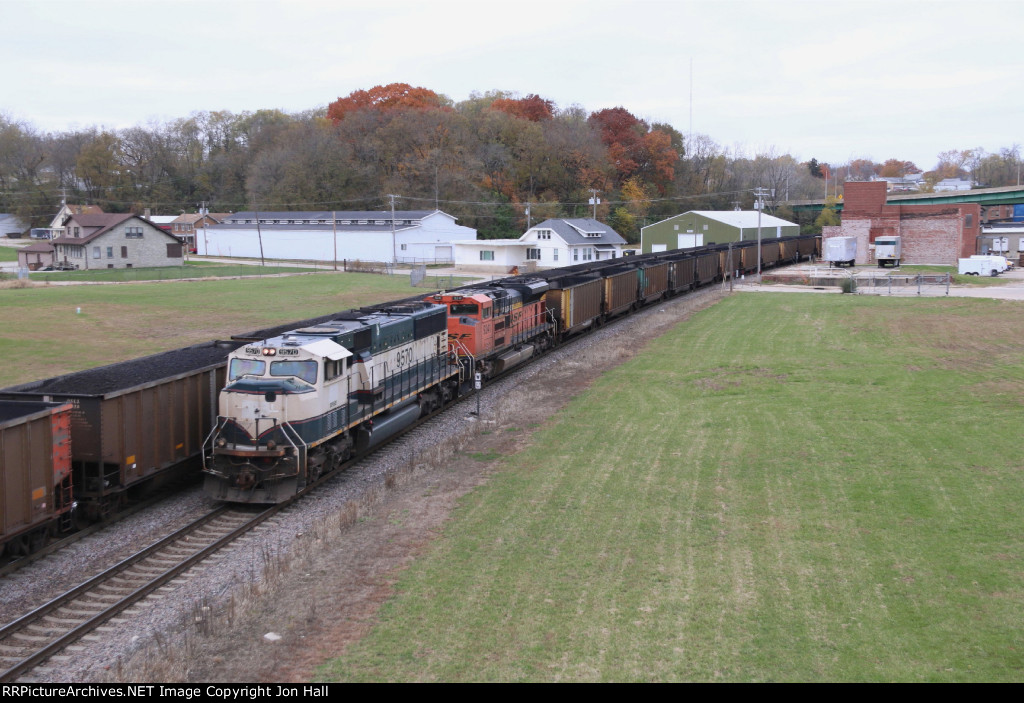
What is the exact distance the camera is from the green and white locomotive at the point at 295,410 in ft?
57.0

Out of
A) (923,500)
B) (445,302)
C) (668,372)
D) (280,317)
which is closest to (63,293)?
(280,317)

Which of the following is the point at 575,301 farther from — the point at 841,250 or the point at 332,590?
the point at 841,250

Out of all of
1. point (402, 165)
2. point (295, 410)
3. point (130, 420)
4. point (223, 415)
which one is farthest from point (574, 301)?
point (402, 165)

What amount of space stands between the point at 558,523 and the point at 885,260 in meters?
70.6

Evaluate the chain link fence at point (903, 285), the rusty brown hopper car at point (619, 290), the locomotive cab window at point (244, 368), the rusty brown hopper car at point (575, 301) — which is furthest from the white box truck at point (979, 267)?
the locomotive cab window at point (244, 368)

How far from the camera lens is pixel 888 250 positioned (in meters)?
75.8

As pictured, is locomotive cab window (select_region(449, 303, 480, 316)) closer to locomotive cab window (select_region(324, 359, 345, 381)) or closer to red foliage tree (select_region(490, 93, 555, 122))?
locomotive cab window (select_region(324, 359, 345, 381))

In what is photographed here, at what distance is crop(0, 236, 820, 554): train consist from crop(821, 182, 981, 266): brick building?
66992mm

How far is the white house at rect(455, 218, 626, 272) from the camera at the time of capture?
282 feet

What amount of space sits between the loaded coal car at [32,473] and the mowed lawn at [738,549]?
22.4 feet

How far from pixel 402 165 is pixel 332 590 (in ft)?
360

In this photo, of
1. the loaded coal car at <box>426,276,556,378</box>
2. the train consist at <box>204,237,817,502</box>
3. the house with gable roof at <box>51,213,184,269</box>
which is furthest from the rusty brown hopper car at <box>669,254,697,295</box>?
the house with gable roof at <box>51,213,184,269</box>

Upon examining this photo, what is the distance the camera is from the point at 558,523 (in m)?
15.4

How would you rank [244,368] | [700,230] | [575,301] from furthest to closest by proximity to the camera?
[700,230] → [575,301] → [244,368]
